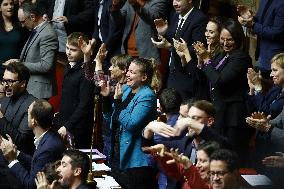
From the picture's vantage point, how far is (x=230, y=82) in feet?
25.8

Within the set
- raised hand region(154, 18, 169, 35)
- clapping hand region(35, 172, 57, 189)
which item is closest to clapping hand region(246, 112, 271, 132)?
clapping hand region(35, 172, 57, 189)

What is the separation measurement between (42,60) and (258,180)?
3566 mm

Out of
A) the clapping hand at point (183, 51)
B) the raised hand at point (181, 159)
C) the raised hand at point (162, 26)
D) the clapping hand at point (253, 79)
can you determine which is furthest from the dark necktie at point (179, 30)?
the raised hand at point (181, 159)

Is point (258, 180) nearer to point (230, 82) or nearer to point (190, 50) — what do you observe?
point (230, 82)

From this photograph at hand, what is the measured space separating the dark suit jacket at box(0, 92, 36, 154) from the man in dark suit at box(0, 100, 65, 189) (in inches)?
13.9

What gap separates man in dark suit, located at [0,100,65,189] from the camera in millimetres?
6996

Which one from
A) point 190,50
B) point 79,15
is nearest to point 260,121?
point 190,50

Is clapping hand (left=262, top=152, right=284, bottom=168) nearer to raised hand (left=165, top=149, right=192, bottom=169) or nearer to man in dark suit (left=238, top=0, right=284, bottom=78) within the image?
raised hand (left=165, top=149, right=192, bottom=169)

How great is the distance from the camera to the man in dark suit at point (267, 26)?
8.30 metres

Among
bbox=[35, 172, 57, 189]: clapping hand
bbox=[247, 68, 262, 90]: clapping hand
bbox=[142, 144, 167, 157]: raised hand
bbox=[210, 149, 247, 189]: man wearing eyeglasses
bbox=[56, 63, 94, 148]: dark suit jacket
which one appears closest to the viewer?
bbox=[210, 149, 247, 189]: man wearing eyeglasses

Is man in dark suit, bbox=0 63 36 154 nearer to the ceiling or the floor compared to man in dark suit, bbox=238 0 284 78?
nearer to the floor

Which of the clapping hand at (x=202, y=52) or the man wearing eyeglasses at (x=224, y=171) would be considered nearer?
the man wearing eyeglasses at (x=224, y=171)

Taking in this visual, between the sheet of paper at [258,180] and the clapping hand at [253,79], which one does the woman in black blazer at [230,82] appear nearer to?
the clapping hand at [253,79]

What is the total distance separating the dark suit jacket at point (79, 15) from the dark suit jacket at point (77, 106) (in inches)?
77.9
